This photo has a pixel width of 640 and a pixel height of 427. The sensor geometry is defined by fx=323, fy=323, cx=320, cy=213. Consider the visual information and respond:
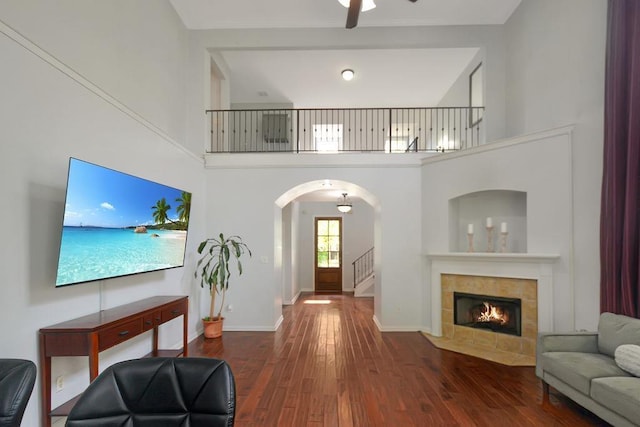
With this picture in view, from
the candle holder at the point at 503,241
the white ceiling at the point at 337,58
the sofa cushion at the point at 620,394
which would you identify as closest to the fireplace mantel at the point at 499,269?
the candle holder at the point at 503,241

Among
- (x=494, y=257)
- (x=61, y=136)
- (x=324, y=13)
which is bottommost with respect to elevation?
(x=494, y=257)

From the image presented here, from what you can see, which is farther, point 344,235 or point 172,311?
point 344,235

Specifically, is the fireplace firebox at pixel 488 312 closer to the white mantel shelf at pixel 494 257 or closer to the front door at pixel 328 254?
the white mantel shelf at pixel 494 257

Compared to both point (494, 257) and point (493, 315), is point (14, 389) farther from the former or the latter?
point (493, 315)

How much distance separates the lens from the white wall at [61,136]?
7.05 feet

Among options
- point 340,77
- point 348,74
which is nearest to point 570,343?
point 348,74

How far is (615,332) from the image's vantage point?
2.96 meters

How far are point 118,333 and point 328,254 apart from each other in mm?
8230

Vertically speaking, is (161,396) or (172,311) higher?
(161,396)

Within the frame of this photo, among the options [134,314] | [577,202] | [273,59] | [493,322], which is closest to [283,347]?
[134,314]

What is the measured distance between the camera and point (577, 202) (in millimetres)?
3828

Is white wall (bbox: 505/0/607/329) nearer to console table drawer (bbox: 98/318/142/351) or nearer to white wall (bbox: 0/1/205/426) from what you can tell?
console table drawer (bbox: 98/318/142/351)

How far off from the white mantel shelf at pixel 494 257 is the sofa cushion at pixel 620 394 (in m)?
1.74

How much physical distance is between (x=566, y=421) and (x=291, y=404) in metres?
2.39
